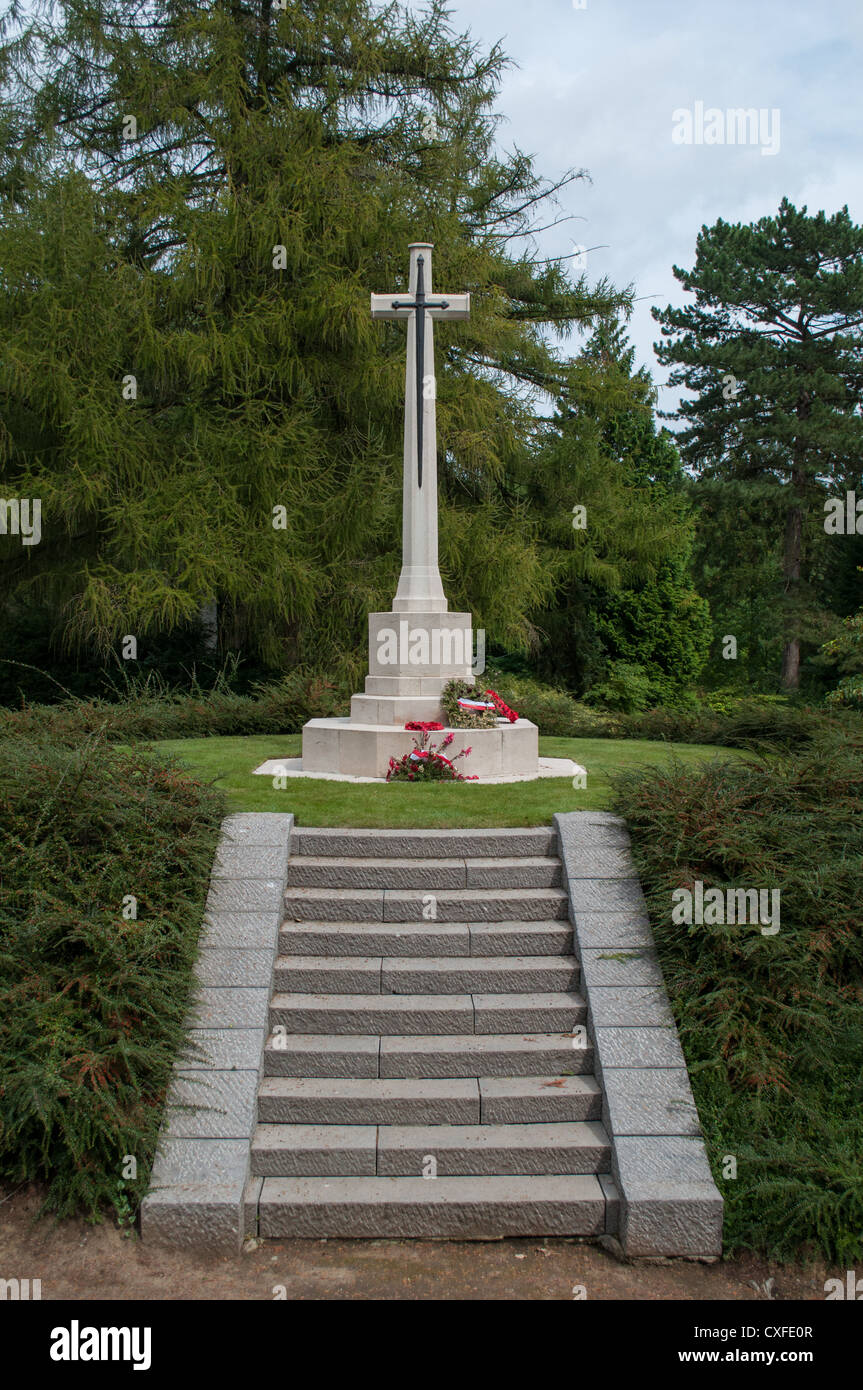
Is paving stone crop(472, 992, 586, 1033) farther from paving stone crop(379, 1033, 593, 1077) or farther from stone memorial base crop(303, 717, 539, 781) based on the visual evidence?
stone memorial base crop(303, 717, 539, 781)

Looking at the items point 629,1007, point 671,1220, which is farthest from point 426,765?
point 671,1220

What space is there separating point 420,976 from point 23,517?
12225 millimetres

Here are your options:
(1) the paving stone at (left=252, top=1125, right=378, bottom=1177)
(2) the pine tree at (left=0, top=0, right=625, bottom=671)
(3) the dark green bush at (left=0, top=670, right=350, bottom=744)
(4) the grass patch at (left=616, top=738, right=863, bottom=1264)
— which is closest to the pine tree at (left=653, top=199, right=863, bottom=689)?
(2) the pine tree at (left=0, top=0, right=625, bottom=671)

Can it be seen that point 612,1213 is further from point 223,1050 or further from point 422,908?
point 422,908

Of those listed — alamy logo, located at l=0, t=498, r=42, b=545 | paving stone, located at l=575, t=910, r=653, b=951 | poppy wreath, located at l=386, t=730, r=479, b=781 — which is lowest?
paving stone, located at l=575, t=910, r=653, b=951

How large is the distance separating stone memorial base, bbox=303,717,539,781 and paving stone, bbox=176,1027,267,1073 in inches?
161

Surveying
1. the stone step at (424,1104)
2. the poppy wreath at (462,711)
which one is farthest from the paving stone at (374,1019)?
the poppy wreath at (462,711)

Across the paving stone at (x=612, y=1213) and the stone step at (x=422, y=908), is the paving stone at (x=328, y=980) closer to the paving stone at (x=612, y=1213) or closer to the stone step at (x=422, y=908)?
the stone step at (x=422, y=908)

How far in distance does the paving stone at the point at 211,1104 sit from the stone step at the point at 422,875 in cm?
166

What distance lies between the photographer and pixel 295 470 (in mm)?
16047

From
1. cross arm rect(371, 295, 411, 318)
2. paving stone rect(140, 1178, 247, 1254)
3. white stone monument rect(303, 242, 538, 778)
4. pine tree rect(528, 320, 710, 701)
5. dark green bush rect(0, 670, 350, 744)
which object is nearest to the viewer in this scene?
paving stone rect(140, 1178, 247, 1254)

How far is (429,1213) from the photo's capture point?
15.7 feet

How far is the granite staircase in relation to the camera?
482 centimetres

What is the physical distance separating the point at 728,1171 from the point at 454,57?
1871cm
